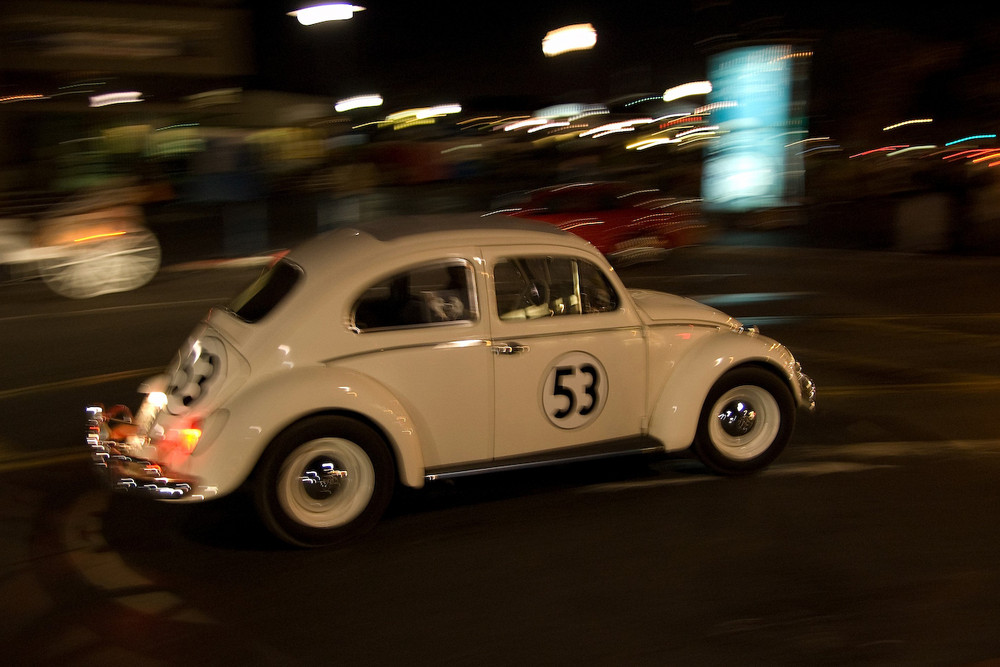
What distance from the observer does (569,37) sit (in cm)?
4278

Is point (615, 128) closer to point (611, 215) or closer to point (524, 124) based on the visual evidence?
point (524, 124)

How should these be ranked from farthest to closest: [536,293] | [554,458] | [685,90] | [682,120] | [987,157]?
[685,90], [682,120], [987,157], [536,293], [554,458]

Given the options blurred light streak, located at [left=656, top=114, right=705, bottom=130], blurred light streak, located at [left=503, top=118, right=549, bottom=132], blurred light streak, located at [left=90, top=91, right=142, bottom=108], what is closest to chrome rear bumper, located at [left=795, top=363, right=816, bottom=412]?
blurred light streak, located at [left=90, top=91, right=142, bottom=108]

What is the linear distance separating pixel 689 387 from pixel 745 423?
0.58 metres

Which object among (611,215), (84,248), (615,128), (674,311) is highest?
(615,128)

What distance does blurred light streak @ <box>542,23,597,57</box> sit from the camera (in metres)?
42.7

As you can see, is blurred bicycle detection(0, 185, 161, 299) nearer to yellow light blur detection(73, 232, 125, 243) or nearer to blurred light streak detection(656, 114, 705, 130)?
yellow light blur detection(73, 232, 125, 243)

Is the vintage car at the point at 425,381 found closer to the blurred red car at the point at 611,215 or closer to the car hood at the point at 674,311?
the car hood at the point at 674,311

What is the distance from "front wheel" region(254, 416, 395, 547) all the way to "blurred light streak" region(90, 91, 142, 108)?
2459 centimetres

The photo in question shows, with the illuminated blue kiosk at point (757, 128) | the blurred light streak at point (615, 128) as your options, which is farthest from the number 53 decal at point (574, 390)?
the blurred light streak at point (615, 128)

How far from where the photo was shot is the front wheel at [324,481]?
515 centimetres

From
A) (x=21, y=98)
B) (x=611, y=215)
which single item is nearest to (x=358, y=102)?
(x=21, y=98)

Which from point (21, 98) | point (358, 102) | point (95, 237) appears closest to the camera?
point (95, 237)

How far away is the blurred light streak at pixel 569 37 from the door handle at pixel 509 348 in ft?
129
